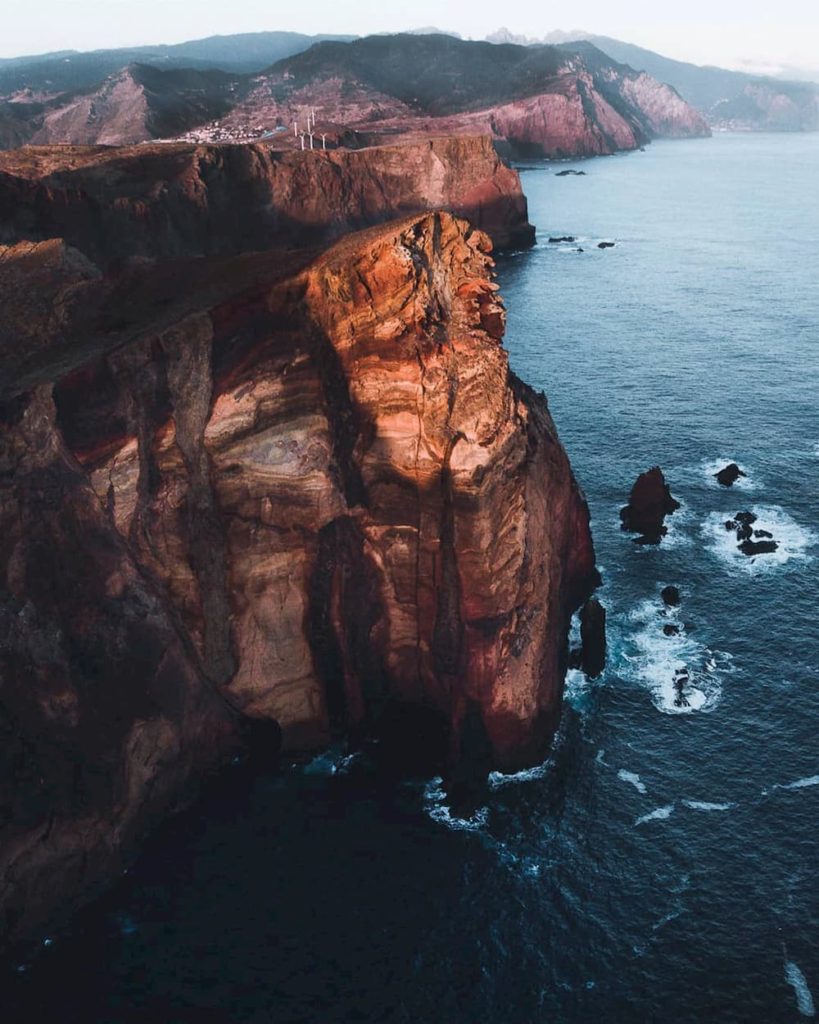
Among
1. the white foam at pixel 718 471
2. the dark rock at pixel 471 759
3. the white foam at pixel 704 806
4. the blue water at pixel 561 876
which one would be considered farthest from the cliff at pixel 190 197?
the white foam at pixel 704 806

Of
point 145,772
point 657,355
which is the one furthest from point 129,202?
point 145,772

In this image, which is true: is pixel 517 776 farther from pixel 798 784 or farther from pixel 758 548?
pixel 758 548

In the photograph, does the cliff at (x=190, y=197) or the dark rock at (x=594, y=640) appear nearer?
the dark rock at (x=594, y=640)

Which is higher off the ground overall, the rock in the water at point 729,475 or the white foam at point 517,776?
the rock in the water at point 729,475

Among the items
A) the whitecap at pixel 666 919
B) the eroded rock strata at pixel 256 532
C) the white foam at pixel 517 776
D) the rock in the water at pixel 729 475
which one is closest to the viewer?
the whitecap at pixel 666 919

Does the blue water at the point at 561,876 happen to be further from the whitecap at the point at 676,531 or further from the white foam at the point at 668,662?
the whitecap at the point at 676,531

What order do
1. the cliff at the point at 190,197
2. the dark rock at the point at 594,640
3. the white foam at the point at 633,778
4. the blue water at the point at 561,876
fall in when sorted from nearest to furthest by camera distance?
the blue water at the point at 561,876, the white foam at the point at 633,778, the dark rock at the point at 594,640, the cliff at the point at 190,197

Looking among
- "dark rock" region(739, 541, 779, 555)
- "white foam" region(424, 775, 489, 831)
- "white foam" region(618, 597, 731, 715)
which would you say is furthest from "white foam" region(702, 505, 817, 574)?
"white foam" region(424, 775, 489, 831)

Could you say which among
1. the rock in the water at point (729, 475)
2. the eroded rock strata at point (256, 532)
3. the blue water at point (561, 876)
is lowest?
the blue water at point (561, 876)
